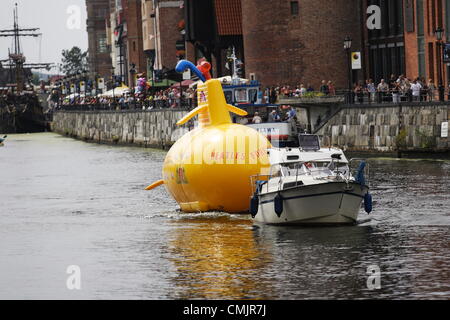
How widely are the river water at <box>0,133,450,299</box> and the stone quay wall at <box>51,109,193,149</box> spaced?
113 feet

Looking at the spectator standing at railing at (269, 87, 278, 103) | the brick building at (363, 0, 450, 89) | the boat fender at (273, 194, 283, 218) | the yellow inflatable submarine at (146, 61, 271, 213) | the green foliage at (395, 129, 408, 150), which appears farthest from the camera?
the spectator standing at railing at (269, 87, 278, 103)

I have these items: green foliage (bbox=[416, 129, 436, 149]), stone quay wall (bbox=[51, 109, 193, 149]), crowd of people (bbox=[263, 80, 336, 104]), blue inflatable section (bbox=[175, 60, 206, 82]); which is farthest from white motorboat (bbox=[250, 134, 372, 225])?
stone quay wall (bbox=[51, 109, 193, 149])

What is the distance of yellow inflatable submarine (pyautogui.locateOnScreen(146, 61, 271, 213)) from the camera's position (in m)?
37.2

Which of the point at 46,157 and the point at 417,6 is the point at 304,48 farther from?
the point at 46,157

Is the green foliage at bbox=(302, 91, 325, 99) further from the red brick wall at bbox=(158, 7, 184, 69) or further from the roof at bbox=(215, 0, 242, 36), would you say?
the red brick wall at bbox=(158, 7, 184, 69)

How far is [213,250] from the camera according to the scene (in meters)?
33.0

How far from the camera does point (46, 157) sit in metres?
86.8

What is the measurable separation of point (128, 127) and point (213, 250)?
70.7 m

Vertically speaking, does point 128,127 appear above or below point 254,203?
above

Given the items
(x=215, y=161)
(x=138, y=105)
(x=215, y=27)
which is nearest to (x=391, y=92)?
(x=215, y=161)

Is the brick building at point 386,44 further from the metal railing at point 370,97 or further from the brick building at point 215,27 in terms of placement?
the brick building at point 215,27

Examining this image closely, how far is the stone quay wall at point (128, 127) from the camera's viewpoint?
291ft

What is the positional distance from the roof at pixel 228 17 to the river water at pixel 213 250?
49882 millimetres

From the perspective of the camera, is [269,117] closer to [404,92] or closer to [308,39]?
[404,92]
